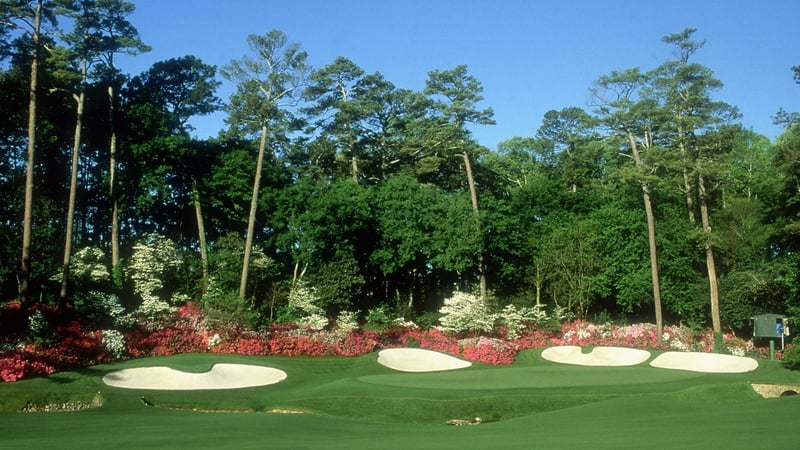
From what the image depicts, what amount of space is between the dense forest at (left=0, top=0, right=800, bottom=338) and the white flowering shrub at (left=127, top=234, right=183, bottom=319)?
0.10 metres

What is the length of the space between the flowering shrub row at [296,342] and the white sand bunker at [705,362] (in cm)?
382

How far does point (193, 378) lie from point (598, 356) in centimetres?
1762

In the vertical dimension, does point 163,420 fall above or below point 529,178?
below

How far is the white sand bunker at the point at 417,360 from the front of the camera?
84.0 ft

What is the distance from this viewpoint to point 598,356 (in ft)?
96.9

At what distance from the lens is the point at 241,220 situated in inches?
1490

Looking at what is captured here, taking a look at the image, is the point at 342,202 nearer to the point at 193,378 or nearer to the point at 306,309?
the point at 306,309

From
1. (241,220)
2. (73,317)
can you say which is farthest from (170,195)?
(73,317)

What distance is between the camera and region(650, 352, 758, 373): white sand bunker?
25250 mm

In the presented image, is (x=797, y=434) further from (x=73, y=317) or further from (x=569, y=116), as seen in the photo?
(x=569, y=116)

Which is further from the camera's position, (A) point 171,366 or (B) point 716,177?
(B) point 716,177

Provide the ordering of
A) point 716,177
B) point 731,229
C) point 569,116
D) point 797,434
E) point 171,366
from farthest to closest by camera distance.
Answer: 1. point 569,116
2. point 731,229
3. point 716,177
4. point 171,366
5. point 797,434

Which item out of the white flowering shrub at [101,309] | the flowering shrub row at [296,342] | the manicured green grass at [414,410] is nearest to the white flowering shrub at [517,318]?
the flowering shrub row at [296,342]

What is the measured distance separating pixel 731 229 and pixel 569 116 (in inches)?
873
